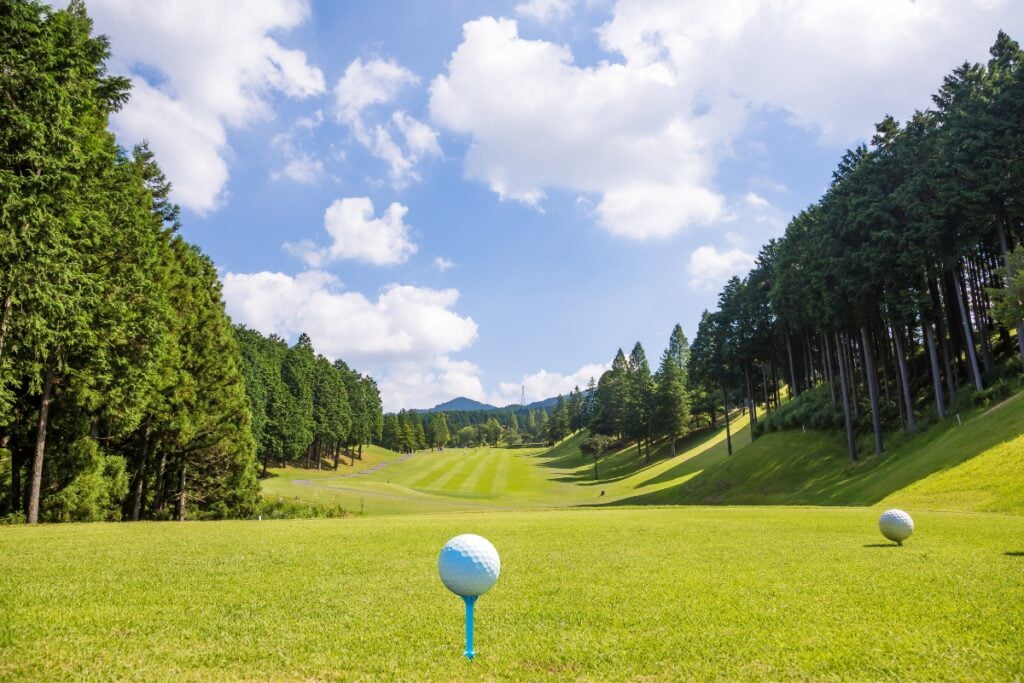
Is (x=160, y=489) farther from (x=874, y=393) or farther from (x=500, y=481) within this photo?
(x=500, y=481)

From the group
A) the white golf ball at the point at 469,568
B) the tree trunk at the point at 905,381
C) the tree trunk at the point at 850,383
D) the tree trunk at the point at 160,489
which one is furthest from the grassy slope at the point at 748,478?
the white golf ball at the point at 469,568

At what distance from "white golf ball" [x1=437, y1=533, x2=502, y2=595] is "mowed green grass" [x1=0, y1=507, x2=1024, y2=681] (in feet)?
2.44

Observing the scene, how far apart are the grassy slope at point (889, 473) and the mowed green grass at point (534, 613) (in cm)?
1421

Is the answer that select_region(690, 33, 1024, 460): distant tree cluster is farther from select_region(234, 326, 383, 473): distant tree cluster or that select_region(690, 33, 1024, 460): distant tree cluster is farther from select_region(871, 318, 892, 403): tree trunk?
select_region(234, 326, 383, 473): distant tree cluster

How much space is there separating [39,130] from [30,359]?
25.5ft

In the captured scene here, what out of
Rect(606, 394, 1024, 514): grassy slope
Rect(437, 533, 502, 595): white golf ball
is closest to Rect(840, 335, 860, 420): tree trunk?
Rect(606, 394, 1024, 514): grassy slope

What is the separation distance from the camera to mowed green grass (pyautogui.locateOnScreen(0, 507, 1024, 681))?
5.80 metres

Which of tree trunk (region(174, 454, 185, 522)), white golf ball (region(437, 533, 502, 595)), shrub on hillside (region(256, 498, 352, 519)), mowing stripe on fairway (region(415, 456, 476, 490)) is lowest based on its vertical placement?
mowing stripe on fairway (region(415, 456, 476, 490))

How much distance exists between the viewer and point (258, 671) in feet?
18.6

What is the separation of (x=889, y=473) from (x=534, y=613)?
32530mm

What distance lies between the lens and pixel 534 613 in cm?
783

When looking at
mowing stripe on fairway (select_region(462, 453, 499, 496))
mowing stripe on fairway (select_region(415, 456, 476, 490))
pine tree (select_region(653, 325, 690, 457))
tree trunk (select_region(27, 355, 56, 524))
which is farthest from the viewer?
pine tree (select_region(653, 325, 690, 457))

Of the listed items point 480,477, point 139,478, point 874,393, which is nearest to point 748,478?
point 874,393

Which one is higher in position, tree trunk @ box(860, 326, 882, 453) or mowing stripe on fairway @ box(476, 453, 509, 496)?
tree trunk @ box(860, 326, 882, 453)
